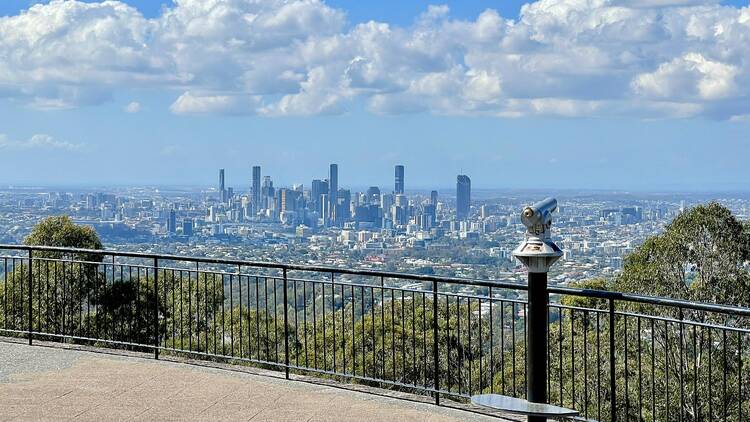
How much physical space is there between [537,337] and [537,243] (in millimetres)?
497

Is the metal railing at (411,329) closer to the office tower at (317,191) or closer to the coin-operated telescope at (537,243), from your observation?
the coin-operated telescope at (537,243)

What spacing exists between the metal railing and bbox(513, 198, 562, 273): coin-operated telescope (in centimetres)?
153

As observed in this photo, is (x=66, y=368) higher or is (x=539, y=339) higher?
(x=539, y=339)

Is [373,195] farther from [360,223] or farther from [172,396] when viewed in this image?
[172,396]

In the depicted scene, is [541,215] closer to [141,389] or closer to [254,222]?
[141,389]

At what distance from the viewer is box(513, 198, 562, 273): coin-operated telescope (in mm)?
4832

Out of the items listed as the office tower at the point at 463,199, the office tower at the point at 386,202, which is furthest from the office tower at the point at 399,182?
the office tower at the point at 463,199

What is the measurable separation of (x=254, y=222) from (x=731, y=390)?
107 m

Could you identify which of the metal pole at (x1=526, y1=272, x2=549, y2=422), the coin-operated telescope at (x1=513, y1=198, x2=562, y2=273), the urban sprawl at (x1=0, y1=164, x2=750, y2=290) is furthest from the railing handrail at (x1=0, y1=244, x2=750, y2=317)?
the urban sprawl at (x1=0, y1=164, x2=750, y2=290)

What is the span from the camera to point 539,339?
4.95 m

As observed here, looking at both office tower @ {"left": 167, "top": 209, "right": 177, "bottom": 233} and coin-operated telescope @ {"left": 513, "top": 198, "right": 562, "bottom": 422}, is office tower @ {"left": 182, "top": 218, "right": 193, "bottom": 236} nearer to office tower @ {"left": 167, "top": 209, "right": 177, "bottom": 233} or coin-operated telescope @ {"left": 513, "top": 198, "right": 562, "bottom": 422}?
office tower @ {"left": 167, "top": 209, "right": 177, "bottom": 233}

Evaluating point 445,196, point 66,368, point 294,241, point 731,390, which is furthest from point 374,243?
point 66,368

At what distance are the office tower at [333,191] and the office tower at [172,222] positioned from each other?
21.0 metres

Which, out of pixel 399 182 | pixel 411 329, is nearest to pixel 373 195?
pixel 399 182
